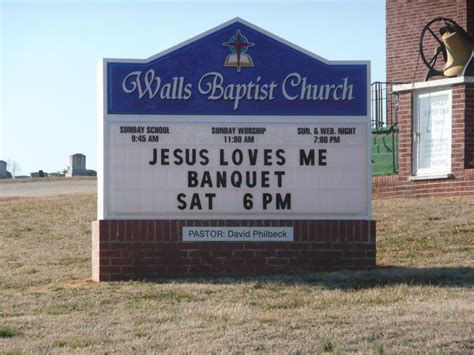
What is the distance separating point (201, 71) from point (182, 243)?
8.01ft

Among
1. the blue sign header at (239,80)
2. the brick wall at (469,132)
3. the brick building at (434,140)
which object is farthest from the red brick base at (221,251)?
the brick wall at (469,132)

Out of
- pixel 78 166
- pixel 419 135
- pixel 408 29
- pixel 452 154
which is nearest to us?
pixel 452 154

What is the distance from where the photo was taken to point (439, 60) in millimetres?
28906

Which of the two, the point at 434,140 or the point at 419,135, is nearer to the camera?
the point at 434,140

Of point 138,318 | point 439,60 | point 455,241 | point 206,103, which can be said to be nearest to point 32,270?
point 206,103

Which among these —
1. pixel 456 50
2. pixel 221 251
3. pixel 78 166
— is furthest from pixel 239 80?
pixel 78 166

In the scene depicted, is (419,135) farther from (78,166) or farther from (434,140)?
(78,166)

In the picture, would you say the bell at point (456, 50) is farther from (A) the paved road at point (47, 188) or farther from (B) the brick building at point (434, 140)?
(A) the paved road at point (47, 188)

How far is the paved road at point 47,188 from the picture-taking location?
3685cm

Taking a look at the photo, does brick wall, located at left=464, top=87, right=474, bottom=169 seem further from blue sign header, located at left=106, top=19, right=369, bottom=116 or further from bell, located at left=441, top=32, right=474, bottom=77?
blue sign header, located at left=106, top=19, right=369, bottom=116

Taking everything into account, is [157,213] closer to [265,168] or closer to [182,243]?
[182,243]

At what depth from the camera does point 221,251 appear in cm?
1641

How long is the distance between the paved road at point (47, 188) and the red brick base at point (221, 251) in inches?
754

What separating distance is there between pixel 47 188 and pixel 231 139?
2475 centimetres
